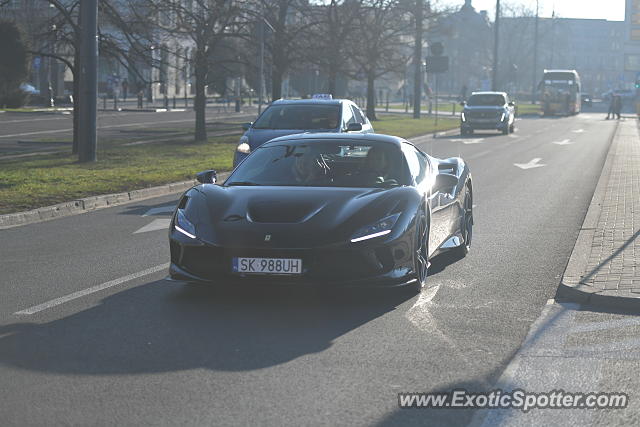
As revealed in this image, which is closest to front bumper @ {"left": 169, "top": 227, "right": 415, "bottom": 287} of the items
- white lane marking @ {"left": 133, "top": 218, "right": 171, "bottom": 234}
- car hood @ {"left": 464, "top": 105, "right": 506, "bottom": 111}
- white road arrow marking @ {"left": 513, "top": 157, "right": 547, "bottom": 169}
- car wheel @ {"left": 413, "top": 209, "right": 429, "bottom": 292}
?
car wheel @ {"left": 413, "top": 209, "right": 429, "bottom": 292}

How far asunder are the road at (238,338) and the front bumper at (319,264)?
8.9 inches

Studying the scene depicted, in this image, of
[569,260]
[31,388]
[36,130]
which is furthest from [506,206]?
[36,130]

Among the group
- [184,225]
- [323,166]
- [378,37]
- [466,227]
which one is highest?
[378,37]

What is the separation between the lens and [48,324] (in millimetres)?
7133

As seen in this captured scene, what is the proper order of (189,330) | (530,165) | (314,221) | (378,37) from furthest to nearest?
1. (378,37)
2. (530,165)
3. (314,221)
4. (189,330)

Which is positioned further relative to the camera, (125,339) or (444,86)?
(444,86)

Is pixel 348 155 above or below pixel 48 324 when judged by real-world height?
above

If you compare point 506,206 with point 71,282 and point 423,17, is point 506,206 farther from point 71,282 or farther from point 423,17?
point 423,17

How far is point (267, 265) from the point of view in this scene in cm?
757

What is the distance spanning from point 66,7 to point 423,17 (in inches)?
1192

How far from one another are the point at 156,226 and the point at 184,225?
5014mm

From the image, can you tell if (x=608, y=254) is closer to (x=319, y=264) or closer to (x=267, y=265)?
(x=319, y=264)

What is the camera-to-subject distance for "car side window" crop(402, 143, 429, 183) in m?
→ 9.05

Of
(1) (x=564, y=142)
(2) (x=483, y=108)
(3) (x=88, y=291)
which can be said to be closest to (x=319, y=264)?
(3) (x=88, y=291)
